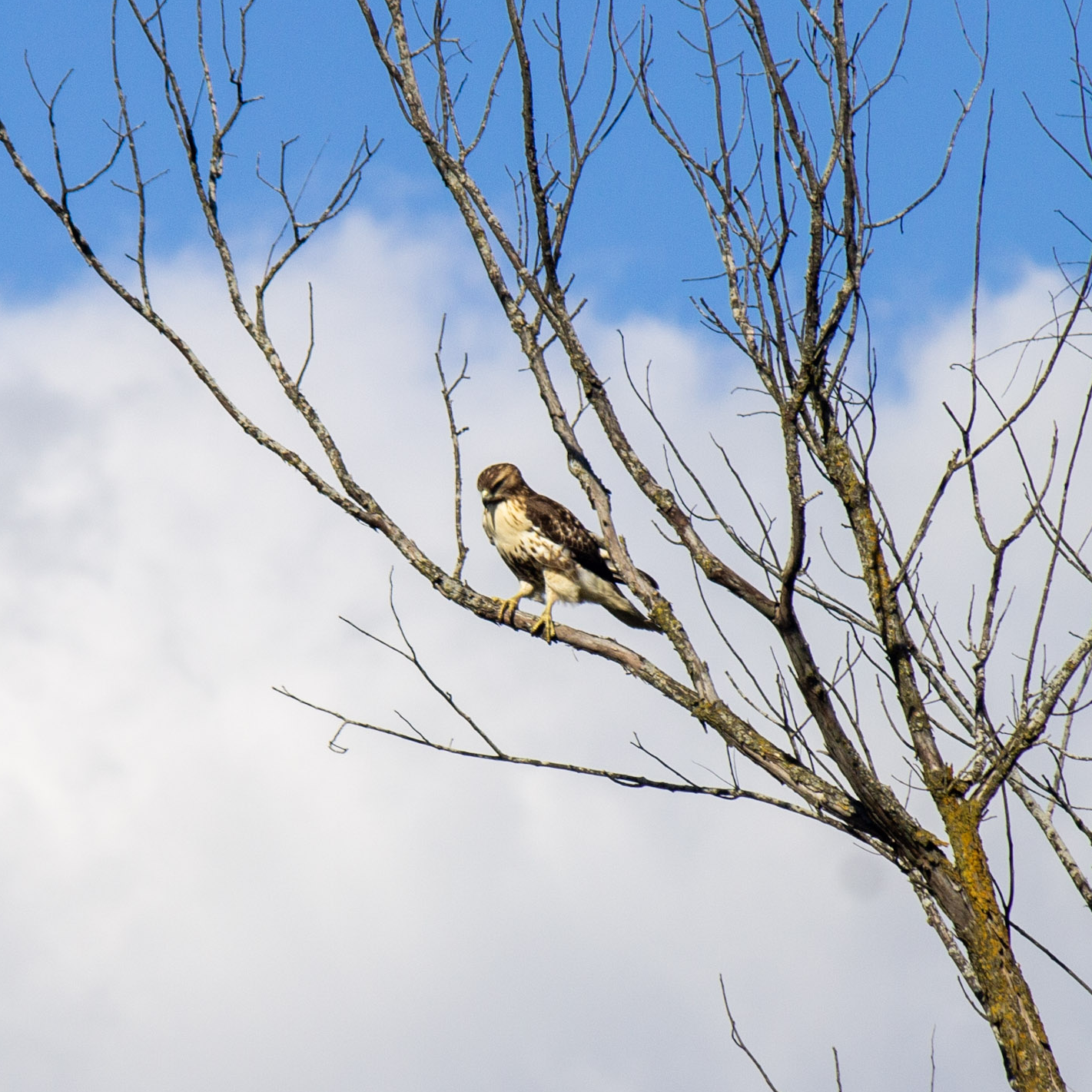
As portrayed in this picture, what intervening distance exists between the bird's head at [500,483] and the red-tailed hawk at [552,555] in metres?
0.04

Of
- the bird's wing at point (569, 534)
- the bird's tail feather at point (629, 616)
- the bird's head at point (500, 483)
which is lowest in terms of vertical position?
the bird's tail feather at point (629, 616)

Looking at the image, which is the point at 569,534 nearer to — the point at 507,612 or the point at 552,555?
the point at 552,555

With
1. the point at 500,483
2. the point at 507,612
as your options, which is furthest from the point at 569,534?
the point at 507,612

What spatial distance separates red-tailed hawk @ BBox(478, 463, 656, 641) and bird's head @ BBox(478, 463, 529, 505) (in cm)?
4

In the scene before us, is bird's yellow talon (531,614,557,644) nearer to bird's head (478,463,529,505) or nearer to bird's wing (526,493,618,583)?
bird's wing (526,493,618,583)

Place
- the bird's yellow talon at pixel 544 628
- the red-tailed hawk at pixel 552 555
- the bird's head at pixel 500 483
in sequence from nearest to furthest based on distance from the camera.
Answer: the bird's yellow talon at pixel 544 628 < the red-tailed hawk at pixel 552 555 < the bird's head at pixel 500 483

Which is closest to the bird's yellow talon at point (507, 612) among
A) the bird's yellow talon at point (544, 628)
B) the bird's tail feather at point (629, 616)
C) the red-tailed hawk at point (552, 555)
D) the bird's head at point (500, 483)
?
the bird's yellow talon at point (544, 628)

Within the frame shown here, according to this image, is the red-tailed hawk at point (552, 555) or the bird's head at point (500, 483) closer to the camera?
the red-tailed hawk at point (552, 555)

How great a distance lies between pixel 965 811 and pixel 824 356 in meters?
1.30

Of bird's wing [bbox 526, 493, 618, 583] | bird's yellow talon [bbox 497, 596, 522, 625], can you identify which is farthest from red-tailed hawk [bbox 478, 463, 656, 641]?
bird's yellow talon [bbox 497, 596, 522, 625]

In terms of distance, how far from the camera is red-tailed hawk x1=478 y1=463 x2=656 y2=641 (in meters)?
7.11

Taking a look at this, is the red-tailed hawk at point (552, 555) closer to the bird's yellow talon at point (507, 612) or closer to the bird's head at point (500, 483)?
the bird's head at point (500, 483)

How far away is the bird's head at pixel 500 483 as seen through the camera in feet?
25.4

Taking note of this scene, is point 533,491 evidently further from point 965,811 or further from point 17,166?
point 965,811
